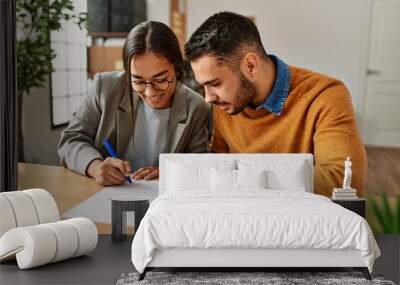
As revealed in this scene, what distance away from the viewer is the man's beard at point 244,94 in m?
4.46

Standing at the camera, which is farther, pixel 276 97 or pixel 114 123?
pixel 114 123

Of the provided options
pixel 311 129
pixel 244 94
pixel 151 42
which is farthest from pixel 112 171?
pixel 311 129

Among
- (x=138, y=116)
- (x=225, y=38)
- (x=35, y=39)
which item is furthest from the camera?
(x=35, y=39)

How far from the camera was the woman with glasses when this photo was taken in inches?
180

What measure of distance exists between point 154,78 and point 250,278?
1.69m

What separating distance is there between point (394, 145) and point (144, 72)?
1884 mm

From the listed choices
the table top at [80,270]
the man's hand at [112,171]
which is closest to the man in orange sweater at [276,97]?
the man's hand at [112,171]

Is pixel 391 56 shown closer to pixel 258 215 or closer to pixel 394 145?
pixel 394 145

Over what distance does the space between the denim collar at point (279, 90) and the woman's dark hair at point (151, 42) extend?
664 mm

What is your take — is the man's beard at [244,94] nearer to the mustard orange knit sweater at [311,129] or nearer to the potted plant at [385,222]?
the mustard orange knit sweater at [311,129]

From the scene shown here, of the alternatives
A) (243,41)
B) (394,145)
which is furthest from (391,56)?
(243,41)

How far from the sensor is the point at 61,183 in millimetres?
4875

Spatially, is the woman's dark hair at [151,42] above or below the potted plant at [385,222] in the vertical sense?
above

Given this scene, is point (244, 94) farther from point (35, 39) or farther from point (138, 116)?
point (35, 39)
